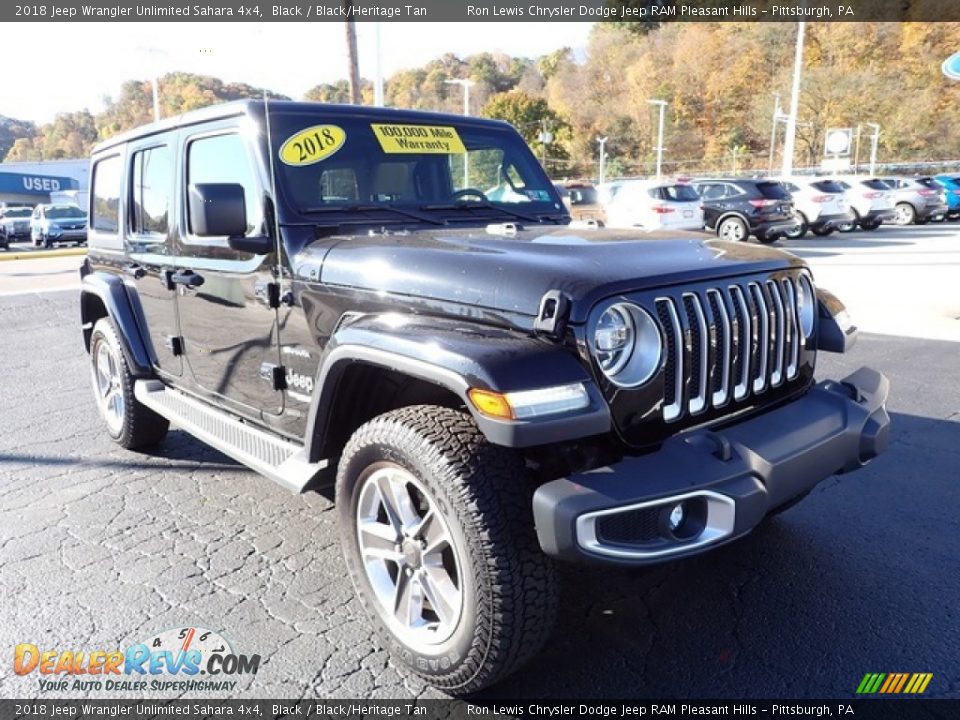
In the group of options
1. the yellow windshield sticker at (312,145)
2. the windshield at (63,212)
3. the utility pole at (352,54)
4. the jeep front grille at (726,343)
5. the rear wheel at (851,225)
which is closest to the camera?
the jeep front grille at (726,343)

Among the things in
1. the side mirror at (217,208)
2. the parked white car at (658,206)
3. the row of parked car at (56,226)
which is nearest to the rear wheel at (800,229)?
the parked white car at (658,206)

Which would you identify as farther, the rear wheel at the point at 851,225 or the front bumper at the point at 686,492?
the rear wheel at the point at 851,225

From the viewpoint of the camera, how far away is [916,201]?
23.6 m

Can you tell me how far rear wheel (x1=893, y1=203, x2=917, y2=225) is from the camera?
23.8m

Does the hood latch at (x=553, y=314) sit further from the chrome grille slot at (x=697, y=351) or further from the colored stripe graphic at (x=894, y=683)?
the colored stripe graphic at (x=894, y=683)

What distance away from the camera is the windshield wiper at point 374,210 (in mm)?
3236

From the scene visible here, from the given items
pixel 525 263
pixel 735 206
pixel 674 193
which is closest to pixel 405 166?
pixel 525 263

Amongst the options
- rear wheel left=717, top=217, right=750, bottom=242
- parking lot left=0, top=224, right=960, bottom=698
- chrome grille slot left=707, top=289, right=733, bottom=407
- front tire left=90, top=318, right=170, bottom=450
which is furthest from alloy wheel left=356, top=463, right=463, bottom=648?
rear wheel left=717, top=217, right=750, bottom=242

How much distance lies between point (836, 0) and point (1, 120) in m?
84.4

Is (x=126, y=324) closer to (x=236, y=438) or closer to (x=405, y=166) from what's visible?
(x=236, y=438)

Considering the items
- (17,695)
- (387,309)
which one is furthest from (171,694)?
(387,309)

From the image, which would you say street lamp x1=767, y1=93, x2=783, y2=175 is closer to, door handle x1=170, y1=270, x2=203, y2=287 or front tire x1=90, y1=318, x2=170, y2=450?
front tire x1=90, y1=318, x2=170, y2=450

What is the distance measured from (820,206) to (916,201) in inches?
241

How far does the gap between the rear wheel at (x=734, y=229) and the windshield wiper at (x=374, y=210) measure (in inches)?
593
